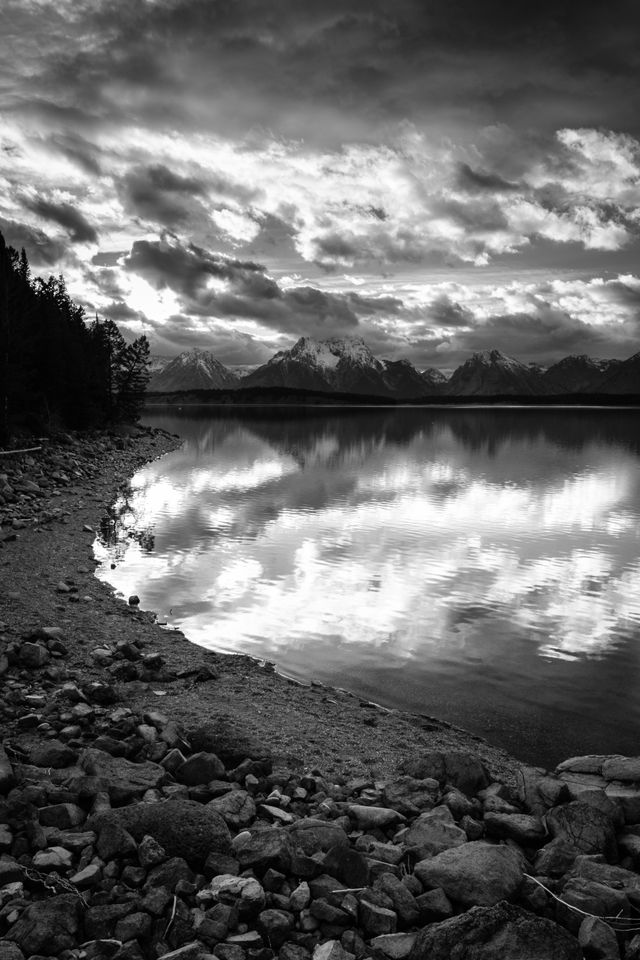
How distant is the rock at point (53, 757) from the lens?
325 inches

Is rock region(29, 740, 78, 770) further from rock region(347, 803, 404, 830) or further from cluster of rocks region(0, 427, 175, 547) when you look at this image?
cluster of rocks region(0, 427, 175, 547)

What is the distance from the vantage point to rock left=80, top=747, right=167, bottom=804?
734 cm

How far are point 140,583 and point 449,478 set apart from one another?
1477 inches

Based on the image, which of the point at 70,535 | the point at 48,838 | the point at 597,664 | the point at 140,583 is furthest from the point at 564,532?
the point at 48,838

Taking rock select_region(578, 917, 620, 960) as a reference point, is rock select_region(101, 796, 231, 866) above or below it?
above

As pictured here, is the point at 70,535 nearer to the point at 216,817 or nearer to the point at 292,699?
the point at 292,699

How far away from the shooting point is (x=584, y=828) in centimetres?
697

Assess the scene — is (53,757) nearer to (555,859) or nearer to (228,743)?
(228,743)

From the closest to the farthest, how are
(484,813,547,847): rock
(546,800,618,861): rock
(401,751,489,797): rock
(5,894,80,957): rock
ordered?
(5,894,80,957): rock < (546,800,618,861): rock < (484,813,547,847): rock < (401,751,489,797): rock

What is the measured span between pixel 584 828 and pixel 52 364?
2532 inches

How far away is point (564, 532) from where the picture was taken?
100 feet

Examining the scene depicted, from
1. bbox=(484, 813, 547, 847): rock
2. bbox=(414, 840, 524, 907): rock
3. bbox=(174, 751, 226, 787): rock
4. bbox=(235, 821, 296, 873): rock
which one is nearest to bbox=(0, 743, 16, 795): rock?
bbox=(174, 751, 226, 787): rock

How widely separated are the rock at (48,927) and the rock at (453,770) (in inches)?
201

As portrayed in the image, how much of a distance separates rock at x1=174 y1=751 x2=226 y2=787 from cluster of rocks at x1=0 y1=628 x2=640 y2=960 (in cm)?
2
